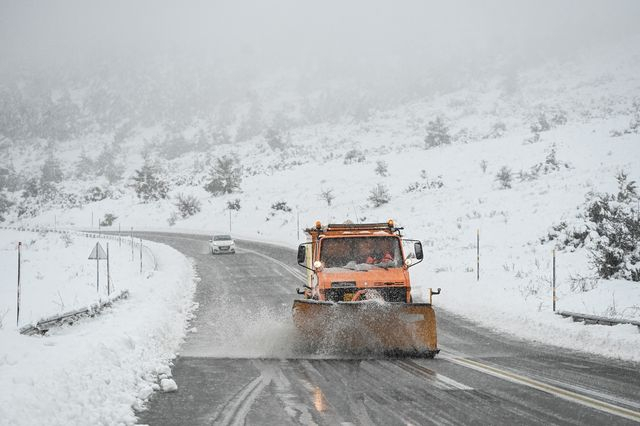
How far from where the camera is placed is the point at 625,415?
6.21m

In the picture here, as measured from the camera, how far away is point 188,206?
201ft

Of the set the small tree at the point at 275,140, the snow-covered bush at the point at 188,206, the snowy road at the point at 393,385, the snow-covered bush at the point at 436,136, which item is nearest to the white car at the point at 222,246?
the snowy road at the point at 393,385

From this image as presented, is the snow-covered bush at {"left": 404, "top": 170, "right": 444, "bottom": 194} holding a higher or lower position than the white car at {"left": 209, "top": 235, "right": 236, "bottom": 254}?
higher

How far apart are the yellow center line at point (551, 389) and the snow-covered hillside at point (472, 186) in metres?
2.76

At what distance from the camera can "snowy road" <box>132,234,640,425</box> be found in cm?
639

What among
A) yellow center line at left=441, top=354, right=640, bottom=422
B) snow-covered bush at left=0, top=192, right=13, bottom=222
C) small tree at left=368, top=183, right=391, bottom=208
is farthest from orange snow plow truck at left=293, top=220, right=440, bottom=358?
snow-covered bush at left=0, top=192, right=13, bottom=222

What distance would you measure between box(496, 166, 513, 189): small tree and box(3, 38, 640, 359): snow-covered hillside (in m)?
0.11

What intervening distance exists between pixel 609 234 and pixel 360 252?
9.88m

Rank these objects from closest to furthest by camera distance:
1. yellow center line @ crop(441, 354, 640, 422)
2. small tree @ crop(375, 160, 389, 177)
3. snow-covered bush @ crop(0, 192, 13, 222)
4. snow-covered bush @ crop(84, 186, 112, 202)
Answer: yellow center line @ crop(441, 354, 640, 422), small tree @ crop(375, 160, 389, 177), snow-covered bush @ crop(84, 186, 112, 202), snow-covered bush @ crop(0, 192, 13, 222)

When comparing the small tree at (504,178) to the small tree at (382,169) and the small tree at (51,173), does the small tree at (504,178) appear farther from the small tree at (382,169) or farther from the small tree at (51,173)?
the small tree at (51,173)

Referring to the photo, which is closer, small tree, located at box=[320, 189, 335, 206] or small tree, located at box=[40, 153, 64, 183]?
small tree, located at box=[320, 189, 335, 206]

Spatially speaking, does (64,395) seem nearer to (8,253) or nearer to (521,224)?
(521,224)

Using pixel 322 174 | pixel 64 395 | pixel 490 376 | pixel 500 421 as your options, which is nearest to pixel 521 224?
pixel 490 376

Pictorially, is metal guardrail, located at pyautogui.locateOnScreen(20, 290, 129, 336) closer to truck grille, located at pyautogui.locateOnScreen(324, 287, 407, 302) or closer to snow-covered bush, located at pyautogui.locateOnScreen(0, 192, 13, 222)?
truck grille, located at pyautogui.locateOnScreen(324, 287, 407, 302)
